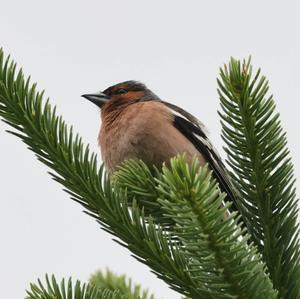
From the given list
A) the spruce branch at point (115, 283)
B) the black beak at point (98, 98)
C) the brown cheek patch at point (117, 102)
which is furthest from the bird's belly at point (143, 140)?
the spruce branch at point (115, 283)

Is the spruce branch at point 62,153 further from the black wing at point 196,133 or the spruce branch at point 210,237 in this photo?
the black wing at point 196,133

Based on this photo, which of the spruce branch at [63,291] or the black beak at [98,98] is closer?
the spruce branch at [63,291]

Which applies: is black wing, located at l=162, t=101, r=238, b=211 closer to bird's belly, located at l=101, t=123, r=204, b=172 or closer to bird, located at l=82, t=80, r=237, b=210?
bird, located at l=82, t=80, r=237, b=210

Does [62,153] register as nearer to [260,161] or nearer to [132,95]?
[260,161]

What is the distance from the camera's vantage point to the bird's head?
6.16m

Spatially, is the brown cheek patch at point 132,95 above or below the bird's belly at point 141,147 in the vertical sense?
above

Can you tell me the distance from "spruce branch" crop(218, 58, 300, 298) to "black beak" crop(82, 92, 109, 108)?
362cm

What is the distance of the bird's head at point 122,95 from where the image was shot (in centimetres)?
616

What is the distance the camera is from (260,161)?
2.67 m

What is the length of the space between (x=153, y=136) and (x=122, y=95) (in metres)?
1.59

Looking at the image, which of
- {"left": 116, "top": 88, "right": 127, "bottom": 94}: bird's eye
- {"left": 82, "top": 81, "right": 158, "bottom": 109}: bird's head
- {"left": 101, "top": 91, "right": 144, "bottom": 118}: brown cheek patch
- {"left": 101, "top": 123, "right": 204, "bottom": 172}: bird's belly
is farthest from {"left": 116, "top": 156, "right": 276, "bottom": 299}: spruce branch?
{"left": 116, "top": 88, "right": 127, "bottom": 94}: bird's eye

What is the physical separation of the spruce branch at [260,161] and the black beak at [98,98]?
3.62 metres

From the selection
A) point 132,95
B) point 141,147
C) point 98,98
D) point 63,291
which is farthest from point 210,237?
point 132,95

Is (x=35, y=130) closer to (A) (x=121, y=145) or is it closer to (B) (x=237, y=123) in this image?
(B) (x=237, y=123)
